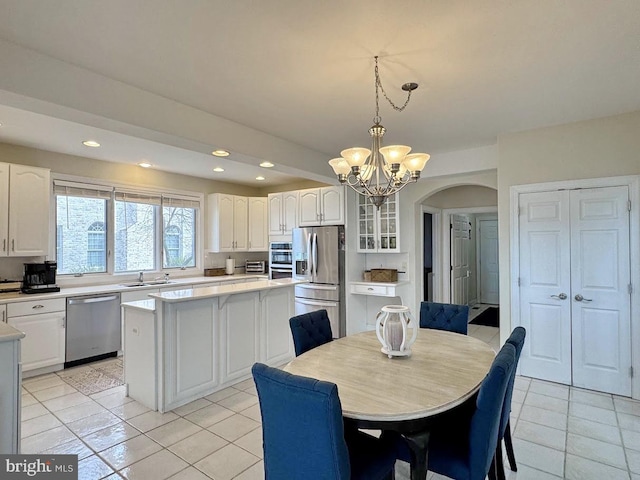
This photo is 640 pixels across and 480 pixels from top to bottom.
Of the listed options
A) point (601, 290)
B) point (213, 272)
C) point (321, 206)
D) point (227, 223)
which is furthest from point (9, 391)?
point (601, 290)

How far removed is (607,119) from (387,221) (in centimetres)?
270

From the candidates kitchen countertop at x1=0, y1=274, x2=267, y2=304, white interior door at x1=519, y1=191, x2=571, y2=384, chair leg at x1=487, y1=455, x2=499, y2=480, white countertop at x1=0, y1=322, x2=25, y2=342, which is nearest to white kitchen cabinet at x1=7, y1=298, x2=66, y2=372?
kitchen countertop at x1=0, y1=274, x2=267, y2=304

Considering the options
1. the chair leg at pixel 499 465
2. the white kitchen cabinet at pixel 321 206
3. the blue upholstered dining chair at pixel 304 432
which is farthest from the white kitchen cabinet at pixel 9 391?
the white kitchen cabinet at pixel 321 206

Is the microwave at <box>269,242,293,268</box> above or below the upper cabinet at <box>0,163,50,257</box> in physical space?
below

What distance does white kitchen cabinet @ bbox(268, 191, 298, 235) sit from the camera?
5621mm

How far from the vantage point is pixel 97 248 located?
4832 millimetres

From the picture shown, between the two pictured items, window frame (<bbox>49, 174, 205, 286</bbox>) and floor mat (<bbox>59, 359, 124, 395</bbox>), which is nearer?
floor mat (<bbox>59, 359, 124, 395</bbox>)

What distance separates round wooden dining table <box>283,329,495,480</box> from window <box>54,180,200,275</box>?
4008 millimetres

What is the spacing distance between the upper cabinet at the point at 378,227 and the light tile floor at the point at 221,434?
240cm

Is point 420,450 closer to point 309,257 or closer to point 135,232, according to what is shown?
point 309,257

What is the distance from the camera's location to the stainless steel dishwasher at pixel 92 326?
159 inches

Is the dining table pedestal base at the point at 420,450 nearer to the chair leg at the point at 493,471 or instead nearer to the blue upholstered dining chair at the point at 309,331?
the chair leg at the point at 493,471

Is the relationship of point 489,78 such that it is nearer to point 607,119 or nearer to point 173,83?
point 607,119

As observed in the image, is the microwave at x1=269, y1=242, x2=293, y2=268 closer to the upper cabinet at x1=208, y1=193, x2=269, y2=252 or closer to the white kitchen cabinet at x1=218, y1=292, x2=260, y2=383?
the upper cabinet at x1=208, y1=193, x2=269, y2=252
